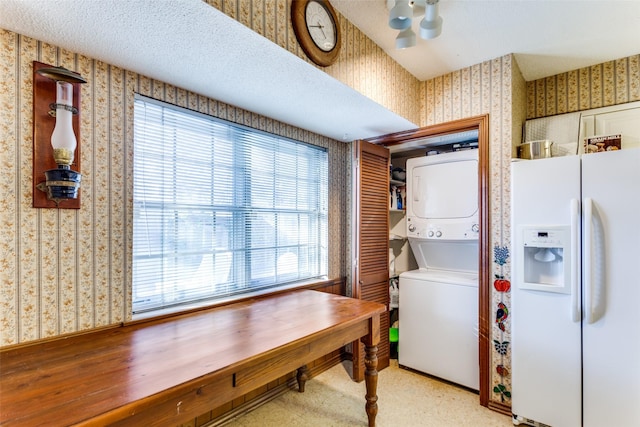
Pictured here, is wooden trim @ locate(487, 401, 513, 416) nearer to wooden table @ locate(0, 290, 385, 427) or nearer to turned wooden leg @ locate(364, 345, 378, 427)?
turned wooden leg @ locate(364, 345, 378, 427)

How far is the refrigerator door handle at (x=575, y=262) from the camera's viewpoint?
5.90ft

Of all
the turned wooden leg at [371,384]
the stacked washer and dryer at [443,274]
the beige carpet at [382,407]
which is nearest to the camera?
the turned wooden leg at [371,384]

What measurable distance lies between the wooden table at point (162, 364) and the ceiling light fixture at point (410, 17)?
161 centimetres

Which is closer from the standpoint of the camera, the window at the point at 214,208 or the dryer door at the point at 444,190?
the window at the point at 214,208

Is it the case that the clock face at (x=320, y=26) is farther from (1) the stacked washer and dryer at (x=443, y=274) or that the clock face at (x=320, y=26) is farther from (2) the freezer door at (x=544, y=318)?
(1) the stacked washer and dryer at (x=443, y=274)

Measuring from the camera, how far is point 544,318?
6.33ft

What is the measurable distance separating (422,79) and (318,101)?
1.16m

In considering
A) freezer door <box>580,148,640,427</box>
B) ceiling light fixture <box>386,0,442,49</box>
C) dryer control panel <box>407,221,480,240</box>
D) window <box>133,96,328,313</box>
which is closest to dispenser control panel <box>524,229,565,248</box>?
freezer door <box>580,148,640,427</box>

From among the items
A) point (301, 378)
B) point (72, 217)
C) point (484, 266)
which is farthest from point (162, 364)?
point (484, 266)

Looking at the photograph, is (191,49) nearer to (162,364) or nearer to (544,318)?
(162,364)

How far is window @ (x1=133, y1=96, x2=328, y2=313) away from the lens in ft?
5.67

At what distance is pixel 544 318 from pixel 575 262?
398mm

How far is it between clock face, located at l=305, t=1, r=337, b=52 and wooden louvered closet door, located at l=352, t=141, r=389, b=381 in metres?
1.06

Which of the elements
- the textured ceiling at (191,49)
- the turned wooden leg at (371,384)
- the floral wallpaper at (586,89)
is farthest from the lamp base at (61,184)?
the floral wallpaper at (586,89)
